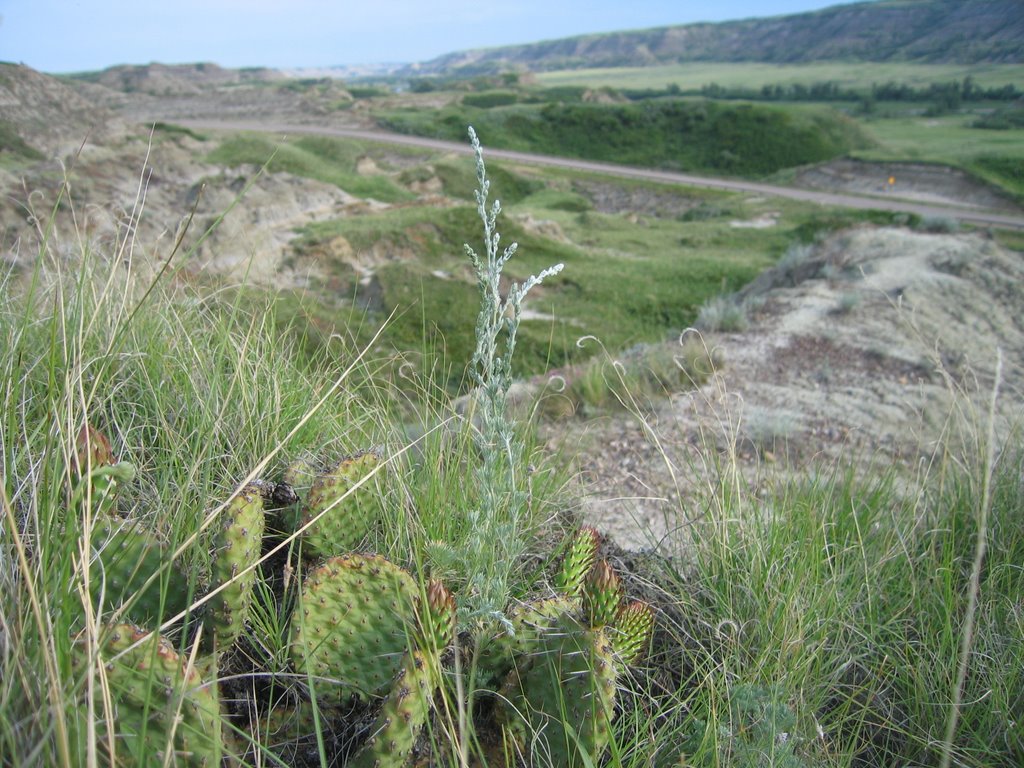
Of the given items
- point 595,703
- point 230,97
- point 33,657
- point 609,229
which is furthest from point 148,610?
point 230,97

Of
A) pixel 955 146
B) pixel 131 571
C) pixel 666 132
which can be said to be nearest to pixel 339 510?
pixel 131 571

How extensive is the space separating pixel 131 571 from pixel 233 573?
0.25 metres

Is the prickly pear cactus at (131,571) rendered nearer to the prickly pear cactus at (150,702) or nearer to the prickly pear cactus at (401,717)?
the prickly pear cactus at (150,702)

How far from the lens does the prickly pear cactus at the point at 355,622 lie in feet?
5.40

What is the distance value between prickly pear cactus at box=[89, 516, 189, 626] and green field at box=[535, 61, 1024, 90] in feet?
200

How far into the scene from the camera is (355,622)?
169 centimetres

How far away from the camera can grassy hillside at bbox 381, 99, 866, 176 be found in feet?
157

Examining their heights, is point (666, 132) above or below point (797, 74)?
below

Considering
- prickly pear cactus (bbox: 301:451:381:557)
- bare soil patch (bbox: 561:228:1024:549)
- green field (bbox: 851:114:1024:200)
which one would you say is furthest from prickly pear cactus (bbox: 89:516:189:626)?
green field (bbox: 851:114:1024:200)

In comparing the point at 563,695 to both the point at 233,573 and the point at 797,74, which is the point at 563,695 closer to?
the point at 233,573

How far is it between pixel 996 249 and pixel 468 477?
17538mm

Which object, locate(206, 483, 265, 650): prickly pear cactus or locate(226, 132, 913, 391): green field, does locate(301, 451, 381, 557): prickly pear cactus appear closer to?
locate(206, 483, 265, 650): prickly pear cactus

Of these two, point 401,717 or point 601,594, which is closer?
point 401,717

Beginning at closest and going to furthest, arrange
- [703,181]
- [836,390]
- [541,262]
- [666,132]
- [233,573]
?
[233,573] < [836,390] < [541,262] < [703,181] < [666,132]
